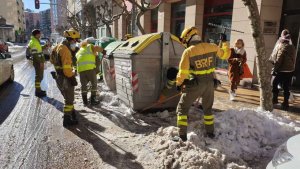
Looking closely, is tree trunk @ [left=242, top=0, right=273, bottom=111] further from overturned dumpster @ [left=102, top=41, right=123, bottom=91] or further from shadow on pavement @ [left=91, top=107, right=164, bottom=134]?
overturned dumpster @ [left=102, top=41, right=123, bottom=91]

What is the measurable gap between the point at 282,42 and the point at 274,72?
0.74 meters

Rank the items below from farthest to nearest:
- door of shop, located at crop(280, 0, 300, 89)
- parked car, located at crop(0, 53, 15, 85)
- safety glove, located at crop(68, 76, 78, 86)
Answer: parked car, located at crop(0, 53, 15, 85) < door of shop, located at crop(280, 0, 300, 89) < safety glove, located at crop(68, 76, 78, 86)

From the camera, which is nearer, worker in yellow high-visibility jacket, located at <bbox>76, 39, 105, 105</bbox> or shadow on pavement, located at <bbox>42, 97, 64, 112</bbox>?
worker in yellow high-visibility jacket, located at <bbox>76, 39, 105, 105</bbox>

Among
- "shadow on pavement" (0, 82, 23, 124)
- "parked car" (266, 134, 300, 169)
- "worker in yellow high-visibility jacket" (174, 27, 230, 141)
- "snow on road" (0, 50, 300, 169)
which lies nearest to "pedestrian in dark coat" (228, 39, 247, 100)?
"snow on road" (0, 50, 300, 169)

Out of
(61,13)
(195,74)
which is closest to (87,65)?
(195,74)

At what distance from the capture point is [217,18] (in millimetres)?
12148

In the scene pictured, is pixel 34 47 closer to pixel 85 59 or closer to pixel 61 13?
pixel 85 59

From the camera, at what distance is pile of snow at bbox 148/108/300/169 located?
13.2 feet

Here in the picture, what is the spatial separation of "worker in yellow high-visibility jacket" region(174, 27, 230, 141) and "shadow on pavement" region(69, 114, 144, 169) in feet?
2.69

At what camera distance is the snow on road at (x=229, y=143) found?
4.02 metres

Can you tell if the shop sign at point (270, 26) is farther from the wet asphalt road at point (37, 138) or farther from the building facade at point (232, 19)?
the wet asphalt road at point (37, 138)

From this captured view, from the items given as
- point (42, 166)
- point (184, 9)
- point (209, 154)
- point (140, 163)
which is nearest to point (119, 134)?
point (140, 163)

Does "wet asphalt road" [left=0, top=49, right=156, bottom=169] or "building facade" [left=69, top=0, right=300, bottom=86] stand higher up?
"building facade" [left=69, top=0, right=300, bottom=86]

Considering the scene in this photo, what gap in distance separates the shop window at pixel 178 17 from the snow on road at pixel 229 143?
10.1 meters
